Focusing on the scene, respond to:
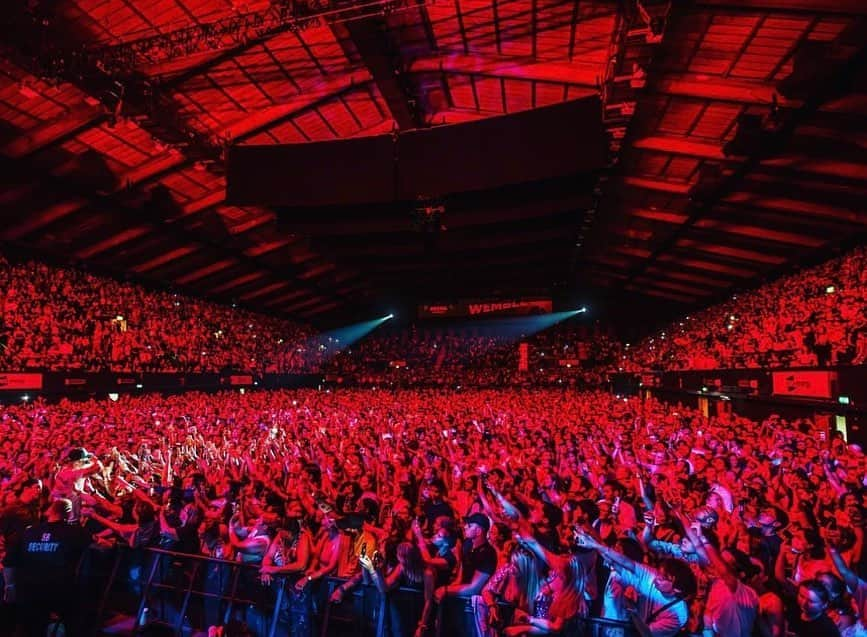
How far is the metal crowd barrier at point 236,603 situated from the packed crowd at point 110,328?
1566 cm

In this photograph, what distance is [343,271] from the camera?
34250mm

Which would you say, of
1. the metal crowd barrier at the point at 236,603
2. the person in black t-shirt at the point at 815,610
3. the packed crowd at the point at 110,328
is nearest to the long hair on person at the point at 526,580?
the metal crowd barrier at the point at 236,603

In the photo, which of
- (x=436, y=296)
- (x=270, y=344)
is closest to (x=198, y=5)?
(x=270, y=344)

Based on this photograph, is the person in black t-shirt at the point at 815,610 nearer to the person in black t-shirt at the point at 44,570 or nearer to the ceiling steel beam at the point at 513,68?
the person in black t-shirt at the point at 44,570

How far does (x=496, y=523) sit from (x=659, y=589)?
2011 mm

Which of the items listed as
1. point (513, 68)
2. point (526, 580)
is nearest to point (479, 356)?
point (513, 68)

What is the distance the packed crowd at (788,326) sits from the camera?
14508 mm

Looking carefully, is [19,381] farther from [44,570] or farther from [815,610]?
[815,610]

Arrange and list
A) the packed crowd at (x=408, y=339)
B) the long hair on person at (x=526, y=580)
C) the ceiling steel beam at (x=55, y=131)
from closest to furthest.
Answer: the long hair on person at (x=526, y=580) < the ceiling steel beam at (x=55, y=131) < the packed crowd at (x=408, y=339)

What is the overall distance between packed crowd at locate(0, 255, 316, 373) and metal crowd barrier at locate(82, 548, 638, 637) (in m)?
15.7

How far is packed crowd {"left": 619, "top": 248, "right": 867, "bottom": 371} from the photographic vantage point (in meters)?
14.5

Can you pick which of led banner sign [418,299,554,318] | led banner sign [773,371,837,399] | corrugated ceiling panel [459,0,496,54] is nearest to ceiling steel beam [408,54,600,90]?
corrugated ceiling panel [459,0,496,54]

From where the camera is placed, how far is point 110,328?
24.0 meters

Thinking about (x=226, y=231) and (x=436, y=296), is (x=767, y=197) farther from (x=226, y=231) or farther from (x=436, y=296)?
(x=436, y=296)
